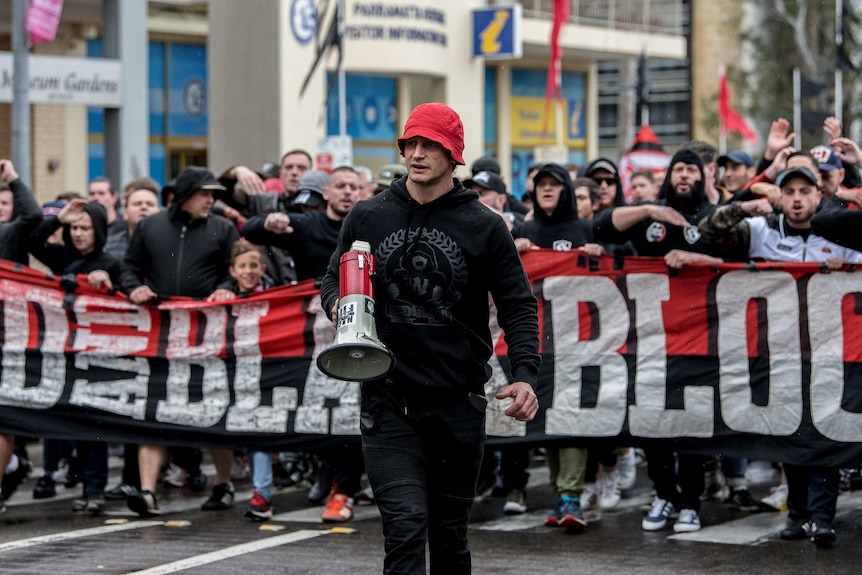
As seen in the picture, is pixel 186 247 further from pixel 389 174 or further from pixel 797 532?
pixel 797 532

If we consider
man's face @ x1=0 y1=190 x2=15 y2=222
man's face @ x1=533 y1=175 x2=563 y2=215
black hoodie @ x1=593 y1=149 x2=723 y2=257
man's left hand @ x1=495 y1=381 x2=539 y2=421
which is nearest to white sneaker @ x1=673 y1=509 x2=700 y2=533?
black hoodie @ x1=593 y1=149 x2=723 y2=257

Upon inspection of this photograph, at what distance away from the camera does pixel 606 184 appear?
12.1 meters

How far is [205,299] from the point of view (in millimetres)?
10078

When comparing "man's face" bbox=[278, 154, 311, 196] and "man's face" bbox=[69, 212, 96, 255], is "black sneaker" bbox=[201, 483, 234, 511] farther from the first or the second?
"man's face" bbox=[278, 154, 311, 196]

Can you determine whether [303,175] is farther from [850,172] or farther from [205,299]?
[850,172]

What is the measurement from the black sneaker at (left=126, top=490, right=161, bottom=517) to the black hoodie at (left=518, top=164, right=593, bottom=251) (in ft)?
9.57

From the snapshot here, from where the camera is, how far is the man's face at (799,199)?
8789 mm

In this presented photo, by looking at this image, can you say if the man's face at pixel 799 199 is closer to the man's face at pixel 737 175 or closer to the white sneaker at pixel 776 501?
the white sneaker at pixel 776 501

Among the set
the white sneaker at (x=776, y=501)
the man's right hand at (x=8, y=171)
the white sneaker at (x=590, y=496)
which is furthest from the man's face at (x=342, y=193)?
the white sneaker at (x=776, y=501)

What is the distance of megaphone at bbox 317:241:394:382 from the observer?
545 cm

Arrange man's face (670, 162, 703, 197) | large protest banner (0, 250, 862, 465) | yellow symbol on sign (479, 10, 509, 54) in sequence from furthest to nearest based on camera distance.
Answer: yellow symbol on sign (479, 10, 509, 54) < man's face (670, 162, 703, 197) < large protest banner (0, 250, 862, 465)

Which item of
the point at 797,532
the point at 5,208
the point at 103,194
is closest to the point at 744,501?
the point at 797,532

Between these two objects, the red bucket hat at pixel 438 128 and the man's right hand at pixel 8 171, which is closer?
the red bucket hat at pixel 438 128

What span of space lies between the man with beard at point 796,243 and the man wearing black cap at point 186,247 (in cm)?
318
